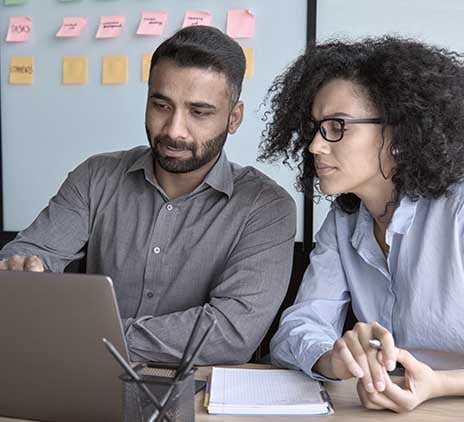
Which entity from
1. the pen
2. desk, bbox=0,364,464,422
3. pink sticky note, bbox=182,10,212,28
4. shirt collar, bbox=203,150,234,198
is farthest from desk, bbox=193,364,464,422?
pink sticky note, bbox=182,10,212,28

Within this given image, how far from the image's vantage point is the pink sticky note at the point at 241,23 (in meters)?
2.50

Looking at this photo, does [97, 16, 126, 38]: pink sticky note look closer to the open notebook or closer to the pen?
the open notebook

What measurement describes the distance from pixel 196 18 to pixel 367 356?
183 cm

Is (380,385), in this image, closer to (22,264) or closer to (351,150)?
(351,150)

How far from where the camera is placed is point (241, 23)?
2.51 m

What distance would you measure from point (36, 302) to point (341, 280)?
0.85 metres

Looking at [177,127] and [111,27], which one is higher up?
[111,27]

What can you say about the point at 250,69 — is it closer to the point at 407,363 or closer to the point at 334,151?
the point at 334,151

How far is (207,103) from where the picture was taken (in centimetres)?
164

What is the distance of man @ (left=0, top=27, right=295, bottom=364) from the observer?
1.62 m

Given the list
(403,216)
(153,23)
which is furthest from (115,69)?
(403,216)

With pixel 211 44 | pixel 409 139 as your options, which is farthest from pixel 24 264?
pixel 409 139

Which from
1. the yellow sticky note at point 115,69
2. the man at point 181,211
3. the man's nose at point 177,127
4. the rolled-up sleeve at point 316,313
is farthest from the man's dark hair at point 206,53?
the yellow sticky note at point 115,69

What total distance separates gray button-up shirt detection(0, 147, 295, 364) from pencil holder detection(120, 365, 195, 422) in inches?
23.0
